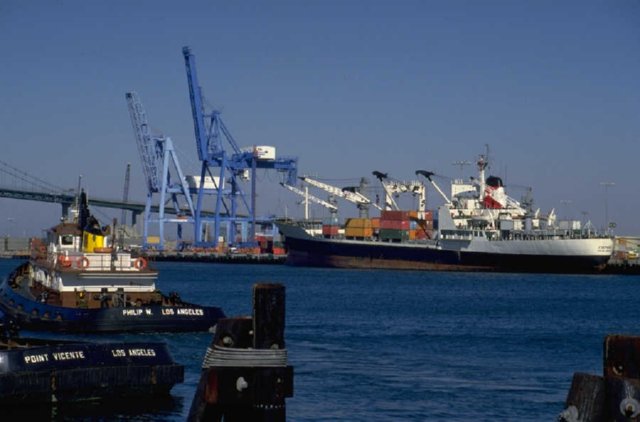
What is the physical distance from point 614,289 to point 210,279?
32943 mm

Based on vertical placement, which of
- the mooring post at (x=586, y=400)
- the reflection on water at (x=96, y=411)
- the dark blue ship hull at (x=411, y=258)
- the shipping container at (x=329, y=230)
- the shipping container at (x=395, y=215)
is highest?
the shipping container at (x=395, y=215)

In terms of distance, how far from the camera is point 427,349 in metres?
34.0

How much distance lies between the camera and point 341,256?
11162cm

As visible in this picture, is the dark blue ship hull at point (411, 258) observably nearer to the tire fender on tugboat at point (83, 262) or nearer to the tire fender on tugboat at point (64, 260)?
the tire fender on tugboat at point (64, 260)

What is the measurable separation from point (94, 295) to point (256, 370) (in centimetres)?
2531

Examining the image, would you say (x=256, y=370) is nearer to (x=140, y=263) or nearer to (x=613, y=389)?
(x=613, y=389)

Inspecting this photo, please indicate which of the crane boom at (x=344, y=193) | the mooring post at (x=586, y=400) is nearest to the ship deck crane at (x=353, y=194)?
the crane boom at (x=344, y=193)

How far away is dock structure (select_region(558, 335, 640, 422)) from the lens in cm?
990

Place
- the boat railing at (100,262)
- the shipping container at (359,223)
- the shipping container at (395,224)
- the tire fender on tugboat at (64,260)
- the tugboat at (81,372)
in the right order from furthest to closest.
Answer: the shipping container at (359,223) < the shipping container at (395,224) < the tire fender on tugboat at (64,260) < the boat railing at (100,262) < the tugboat at (81,372)

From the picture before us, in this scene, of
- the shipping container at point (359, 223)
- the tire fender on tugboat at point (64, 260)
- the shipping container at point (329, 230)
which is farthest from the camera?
the shipping container at point (329, 230)

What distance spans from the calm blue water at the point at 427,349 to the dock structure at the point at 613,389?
1124cm

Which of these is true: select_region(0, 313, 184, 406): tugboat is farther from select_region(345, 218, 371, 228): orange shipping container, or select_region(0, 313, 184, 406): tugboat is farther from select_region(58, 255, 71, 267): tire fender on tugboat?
select_region(345, 218, 371, 228): orange shipping container

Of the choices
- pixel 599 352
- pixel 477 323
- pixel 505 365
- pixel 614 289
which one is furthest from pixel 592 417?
pixel 614 289

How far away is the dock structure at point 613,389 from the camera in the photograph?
390 inches
